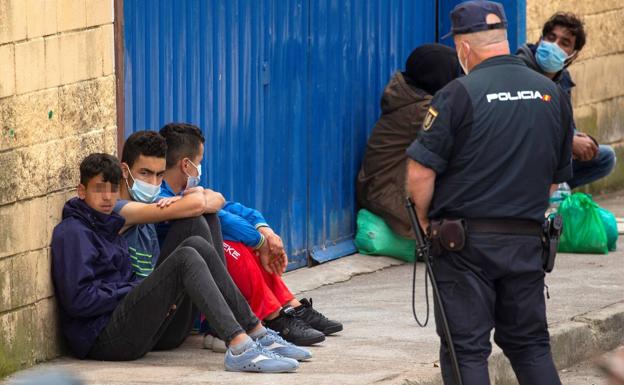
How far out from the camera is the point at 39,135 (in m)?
5.73

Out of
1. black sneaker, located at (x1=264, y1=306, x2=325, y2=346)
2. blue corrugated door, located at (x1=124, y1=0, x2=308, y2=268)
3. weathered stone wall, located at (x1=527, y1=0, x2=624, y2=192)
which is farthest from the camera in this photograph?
weathered stone wall, located at (x1=527, y1=0, x2=624, y2=192)

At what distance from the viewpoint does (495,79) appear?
480 centimetres

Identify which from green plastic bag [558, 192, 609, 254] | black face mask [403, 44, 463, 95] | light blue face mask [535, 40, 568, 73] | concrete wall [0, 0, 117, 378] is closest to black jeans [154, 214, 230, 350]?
concrete wall [0, 0, 117, 378]

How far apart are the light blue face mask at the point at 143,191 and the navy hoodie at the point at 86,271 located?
23cm

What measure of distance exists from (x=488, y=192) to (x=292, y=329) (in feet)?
5.78

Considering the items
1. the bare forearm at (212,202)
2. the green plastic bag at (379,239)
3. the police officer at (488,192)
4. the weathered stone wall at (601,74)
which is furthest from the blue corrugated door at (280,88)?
the police officer at (488,192)

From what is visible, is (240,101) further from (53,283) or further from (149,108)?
(53,283)

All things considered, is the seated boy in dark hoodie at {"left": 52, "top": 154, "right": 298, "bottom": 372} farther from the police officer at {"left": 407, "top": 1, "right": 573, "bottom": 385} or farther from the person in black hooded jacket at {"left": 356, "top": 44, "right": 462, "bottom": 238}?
the person in black hooded jacket at {"left": 356, "top": 44, "right": 462, "bottom": 238}

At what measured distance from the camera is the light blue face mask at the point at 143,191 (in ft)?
19.9

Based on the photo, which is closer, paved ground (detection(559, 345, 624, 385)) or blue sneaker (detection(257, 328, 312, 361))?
blue sneaker (detection(257, 328, 312, 361))

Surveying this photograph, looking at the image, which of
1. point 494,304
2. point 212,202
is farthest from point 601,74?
point 494,304

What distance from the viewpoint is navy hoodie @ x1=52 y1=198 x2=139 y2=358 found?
569 centimetres

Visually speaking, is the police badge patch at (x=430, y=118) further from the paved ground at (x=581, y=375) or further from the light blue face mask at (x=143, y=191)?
the paved ground at (x=581, y=375)

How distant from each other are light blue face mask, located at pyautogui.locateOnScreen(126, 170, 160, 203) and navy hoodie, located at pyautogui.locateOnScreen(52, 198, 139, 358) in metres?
0.23
